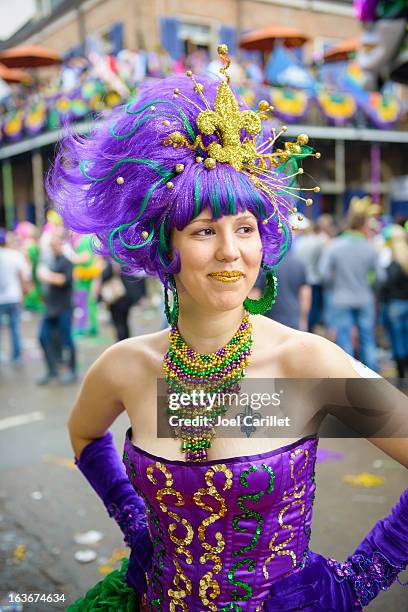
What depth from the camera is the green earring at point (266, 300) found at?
1.49 metres

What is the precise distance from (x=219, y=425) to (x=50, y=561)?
220 cm

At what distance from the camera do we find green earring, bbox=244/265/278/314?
1487mm

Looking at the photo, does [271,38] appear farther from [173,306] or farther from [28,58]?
[173,306]

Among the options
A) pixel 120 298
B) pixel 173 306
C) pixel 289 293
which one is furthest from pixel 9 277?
pixel 173 306

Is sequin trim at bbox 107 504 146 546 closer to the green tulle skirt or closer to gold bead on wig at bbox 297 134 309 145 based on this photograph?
the green tulle skirt

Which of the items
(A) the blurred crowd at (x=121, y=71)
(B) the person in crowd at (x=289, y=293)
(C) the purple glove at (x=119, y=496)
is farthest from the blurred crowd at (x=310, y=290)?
(A) the blurred crowd at (x=121, y=71)

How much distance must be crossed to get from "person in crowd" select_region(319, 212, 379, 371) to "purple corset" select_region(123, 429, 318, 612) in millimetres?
4604

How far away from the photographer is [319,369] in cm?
Answer: 141

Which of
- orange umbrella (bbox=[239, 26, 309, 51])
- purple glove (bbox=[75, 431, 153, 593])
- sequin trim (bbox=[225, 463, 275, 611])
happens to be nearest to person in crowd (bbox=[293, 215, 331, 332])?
purple glove (bbox=[75, 431, 153, 593])

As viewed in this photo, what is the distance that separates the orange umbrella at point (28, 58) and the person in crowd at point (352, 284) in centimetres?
1069

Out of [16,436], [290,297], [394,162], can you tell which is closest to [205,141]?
[290,297]

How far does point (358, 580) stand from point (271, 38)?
50.0 ft

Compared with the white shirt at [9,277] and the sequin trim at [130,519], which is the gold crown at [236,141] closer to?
the sequin trim at [130,519]

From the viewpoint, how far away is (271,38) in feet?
49.0
